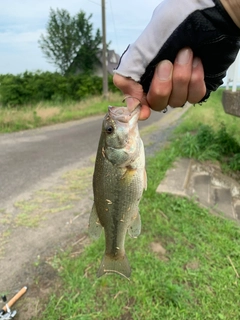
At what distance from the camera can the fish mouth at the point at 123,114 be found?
169 cm

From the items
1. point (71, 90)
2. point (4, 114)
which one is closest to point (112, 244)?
point (4, 114)

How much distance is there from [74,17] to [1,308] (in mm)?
39977

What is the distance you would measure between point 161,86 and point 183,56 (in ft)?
0.55

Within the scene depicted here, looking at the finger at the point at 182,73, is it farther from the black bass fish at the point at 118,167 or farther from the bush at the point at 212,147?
the bush at the point at 212,147

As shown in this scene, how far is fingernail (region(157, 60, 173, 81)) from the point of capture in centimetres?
147

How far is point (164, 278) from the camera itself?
9.60 ft

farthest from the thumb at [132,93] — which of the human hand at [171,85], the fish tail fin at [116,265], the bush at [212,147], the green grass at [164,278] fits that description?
the bush at [212,147]

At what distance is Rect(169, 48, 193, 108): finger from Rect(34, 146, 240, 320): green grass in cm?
181

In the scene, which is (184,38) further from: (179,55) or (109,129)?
(109,129)

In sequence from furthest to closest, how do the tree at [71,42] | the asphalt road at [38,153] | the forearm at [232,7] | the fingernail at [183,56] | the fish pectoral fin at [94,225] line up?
the tree at [71,42] → the asphalt road at [38,153] → the fish pectoral fin at [94,225] → the fingernail at [183,56] → the forearm at [232,7]

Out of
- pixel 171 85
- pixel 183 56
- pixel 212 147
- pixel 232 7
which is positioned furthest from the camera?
pixel 212 147

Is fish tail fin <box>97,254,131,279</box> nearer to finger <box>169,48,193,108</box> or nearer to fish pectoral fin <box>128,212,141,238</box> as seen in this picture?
fish pectoral fin <box>128,212,141,238</box>

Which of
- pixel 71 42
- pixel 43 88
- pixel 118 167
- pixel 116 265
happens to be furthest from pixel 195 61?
pixel 71 42

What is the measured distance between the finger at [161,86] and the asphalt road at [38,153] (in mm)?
3552
